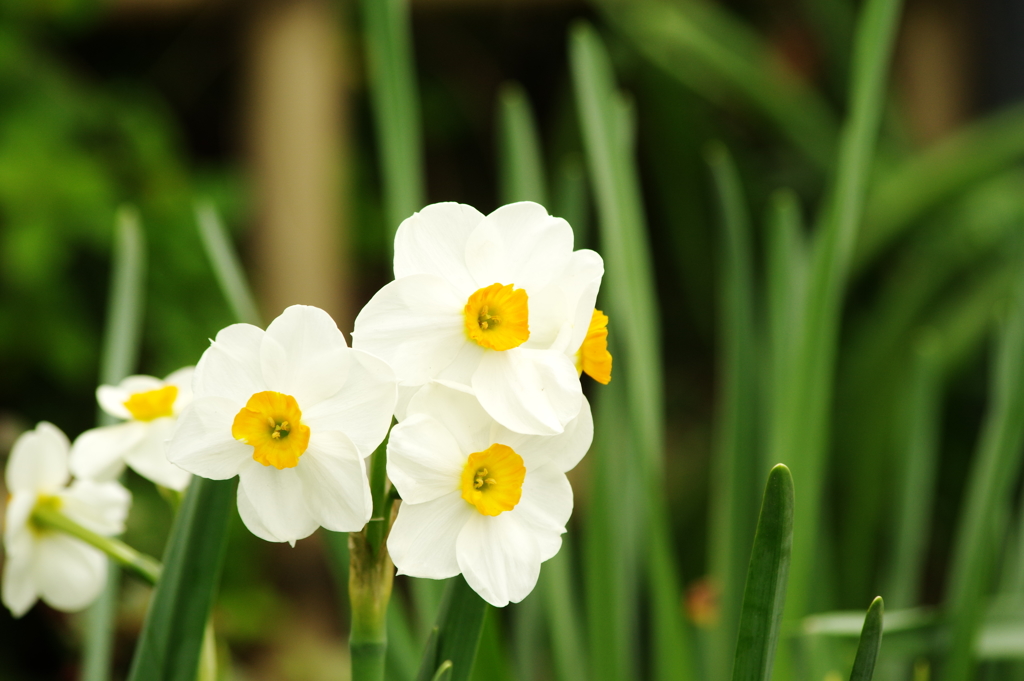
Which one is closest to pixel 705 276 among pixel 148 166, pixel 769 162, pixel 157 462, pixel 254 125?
pixel 769 162

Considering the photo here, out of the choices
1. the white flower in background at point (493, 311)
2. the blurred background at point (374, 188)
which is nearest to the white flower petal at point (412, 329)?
the white flower in background at point (493, 311)

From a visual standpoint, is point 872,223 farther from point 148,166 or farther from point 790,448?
point 148,166

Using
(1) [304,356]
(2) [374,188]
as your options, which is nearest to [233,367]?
(1) [304,356]

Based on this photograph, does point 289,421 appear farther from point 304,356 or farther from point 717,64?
point 717,64

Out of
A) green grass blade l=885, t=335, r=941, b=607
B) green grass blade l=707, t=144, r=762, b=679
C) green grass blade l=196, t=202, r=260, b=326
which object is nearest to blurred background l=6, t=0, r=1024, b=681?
green grass blade l=885, t=335, r=941, b=607

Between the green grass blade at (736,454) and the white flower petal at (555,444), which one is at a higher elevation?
the green grass blade at (736,454)

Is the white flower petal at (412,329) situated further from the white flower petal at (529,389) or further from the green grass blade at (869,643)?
the green grass blade at (869,643)

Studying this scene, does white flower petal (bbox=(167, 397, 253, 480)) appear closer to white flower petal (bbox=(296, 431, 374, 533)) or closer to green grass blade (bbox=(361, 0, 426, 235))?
white flower petal (bbox=(296, 431, 374, 533))
